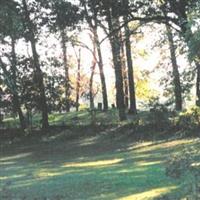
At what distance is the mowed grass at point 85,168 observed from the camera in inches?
631

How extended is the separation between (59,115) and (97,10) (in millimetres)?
14522

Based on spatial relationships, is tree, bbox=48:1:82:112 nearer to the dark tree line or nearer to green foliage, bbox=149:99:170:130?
the dark tree line

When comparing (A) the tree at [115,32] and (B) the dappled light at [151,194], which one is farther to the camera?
(A) the tree at [115,32]

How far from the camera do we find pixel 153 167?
20172mm

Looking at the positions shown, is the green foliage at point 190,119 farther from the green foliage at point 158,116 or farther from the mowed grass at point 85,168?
the mowed grass at point 85,168

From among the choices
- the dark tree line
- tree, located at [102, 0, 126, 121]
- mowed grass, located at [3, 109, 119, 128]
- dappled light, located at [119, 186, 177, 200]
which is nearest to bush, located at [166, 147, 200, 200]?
dappled light, located at [119, 186, 177, 200]

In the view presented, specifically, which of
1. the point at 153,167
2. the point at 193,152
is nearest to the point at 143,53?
the point at 153,167

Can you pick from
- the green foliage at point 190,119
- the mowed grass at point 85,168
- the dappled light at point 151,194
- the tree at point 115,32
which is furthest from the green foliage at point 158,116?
the dappled light at point 151,194

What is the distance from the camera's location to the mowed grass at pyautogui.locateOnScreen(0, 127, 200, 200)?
16.0 metres

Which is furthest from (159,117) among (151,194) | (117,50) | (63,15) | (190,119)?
(151,194)

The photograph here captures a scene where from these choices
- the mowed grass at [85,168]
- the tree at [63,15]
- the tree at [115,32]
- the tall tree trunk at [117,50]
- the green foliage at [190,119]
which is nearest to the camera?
the mowed grass at [85,168]

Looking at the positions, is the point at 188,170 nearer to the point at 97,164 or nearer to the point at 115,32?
the point at 97,164

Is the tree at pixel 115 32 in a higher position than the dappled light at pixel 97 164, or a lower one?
higher

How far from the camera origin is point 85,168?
22312 mm
